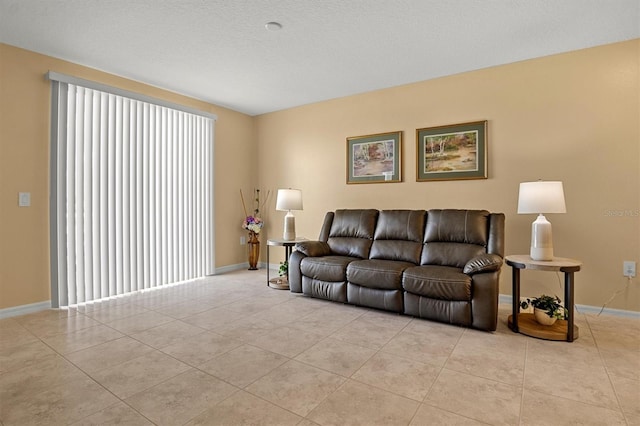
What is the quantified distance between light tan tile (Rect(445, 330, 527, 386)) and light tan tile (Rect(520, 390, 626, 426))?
0.19 m

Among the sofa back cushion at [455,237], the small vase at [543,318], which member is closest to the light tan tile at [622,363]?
the small vase at [543,318]

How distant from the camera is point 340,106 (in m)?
4.70

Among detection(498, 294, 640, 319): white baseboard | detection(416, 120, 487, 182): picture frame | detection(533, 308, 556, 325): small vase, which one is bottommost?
detection(498, 294, 640, 319): white baseboard

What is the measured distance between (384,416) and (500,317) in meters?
2.04

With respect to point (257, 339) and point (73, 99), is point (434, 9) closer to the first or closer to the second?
point (257, 339)

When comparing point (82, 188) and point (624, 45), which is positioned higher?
point (624, 45)

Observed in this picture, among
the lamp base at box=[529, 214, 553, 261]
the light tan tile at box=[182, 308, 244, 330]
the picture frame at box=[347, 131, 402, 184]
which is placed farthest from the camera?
the picture frame at box=[347, 131, 402, 184]

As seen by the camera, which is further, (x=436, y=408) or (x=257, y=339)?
(x=257, y=339)

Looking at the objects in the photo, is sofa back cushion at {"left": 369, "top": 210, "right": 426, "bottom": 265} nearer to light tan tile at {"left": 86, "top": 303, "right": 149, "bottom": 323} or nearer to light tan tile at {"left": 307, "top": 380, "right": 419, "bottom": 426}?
light tan tile at {"left": 307, "top": 380, "right": 419, "bottom": 426}

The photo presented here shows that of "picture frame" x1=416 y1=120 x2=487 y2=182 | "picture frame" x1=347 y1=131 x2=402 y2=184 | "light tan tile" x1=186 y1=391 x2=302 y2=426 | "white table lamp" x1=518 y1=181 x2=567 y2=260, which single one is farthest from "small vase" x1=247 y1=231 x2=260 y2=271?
"white table lamp" x1=518 y1=181 x2=567 y2=260

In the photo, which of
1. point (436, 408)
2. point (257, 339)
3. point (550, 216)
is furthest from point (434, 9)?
point (257, 339)

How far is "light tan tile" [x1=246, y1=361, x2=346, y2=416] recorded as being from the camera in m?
1.72

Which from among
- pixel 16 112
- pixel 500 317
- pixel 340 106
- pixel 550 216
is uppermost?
pixel 340 106

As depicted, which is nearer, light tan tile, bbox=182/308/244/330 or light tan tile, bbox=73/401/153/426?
light tan tile, bbox=73/401/153/426
